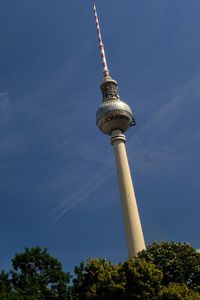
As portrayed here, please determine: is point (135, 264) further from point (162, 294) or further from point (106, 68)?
point (106, 68)

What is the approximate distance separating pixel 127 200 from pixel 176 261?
30.8m

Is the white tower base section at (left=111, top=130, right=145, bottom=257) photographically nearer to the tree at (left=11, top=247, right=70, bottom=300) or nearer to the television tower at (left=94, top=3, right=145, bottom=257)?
the television tower at (left=94, top=3, right=145, bottom=257)

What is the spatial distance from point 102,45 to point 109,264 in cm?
6480

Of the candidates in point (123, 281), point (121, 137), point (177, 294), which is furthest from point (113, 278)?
point (121, 137)

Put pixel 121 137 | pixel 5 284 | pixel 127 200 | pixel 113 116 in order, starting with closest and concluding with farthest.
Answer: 1. pixel 5 284
2. pixel 127 200
3. pixel 121 137
4. pixel 113 116

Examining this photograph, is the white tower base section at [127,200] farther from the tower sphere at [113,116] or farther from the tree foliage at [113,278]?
the tree foliage at [113,278]

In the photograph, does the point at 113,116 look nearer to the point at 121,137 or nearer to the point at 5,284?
the point at 121,137

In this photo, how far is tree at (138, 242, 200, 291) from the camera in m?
45.4

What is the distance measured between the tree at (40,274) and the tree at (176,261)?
8907 millimetres

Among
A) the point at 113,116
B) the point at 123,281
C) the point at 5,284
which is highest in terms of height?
the point at 113,116

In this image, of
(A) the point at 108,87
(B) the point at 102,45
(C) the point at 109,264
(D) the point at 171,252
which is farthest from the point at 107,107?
(C) the point at 109,264

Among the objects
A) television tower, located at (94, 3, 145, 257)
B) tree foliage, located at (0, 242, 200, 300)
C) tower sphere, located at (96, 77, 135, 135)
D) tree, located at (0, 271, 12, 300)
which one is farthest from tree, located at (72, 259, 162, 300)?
tower sphere, located at (96, 77, 135, 135)

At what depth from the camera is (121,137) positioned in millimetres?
86625

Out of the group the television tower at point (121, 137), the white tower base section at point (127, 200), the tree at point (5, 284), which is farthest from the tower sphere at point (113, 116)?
the tree at point (5, 284)
